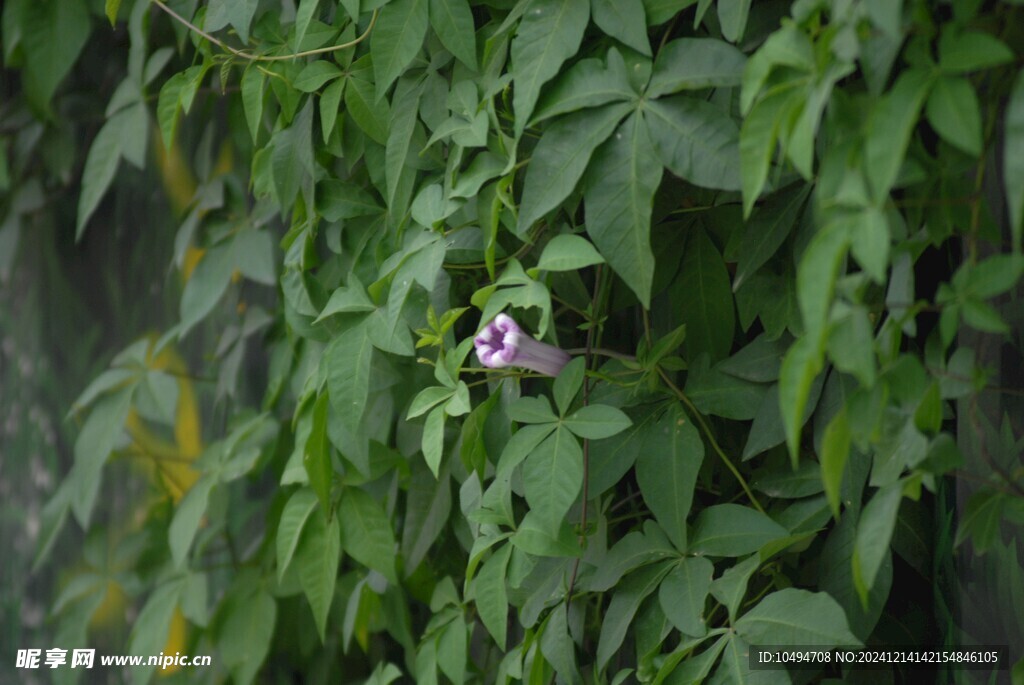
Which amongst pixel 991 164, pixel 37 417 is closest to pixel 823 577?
pixel 991 164

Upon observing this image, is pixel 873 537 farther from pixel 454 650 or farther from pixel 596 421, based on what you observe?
pixel 454 650

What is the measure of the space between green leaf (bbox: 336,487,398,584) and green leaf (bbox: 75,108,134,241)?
1.96 feet

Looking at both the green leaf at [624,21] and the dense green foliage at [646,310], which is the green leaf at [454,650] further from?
the green leaf at [624,21]

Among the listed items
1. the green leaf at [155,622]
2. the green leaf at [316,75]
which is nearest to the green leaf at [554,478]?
the green leaf at [316,75]

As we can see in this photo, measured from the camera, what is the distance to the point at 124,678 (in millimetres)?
1604

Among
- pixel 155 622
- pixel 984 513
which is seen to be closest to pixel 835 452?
pixel 984 513

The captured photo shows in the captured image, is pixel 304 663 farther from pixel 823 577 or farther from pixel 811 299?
pixel 811 299

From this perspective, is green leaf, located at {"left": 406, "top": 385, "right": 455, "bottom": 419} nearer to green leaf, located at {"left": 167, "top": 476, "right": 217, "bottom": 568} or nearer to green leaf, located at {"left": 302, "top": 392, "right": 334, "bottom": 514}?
green leaf, located at {"left": 302, "top": 392, "right": 334, "bottom": 514}

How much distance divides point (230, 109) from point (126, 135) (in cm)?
15

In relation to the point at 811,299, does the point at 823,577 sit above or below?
below

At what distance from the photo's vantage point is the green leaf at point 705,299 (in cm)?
89

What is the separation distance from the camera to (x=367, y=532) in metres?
1.09

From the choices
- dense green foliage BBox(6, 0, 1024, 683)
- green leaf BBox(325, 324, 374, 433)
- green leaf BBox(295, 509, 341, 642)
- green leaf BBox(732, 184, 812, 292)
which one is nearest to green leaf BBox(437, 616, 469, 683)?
dense green foliage BBox(6, 0, 1024, 683)

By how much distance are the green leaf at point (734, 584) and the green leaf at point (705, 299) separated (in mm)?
→ 196
